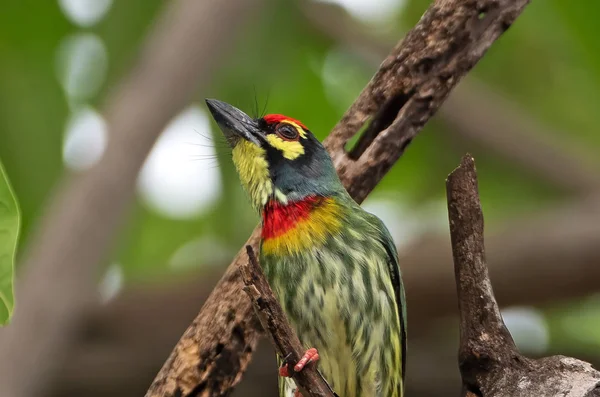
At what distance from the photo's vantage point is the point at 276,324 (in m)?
2.67

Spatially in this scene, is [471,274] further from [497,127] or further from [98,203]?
[497,127]

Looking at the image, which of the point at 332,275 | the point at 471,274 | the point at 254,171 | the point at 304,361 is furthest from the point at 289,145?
the point at 304,361

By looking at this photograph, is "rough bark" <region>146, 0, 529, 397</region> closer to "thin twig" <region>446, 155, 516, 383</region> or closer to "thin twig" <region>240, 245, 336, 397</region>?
"thin twig" <region>446, 155, 516, 383</region>

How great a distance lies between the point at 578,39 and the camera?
5.73 meters

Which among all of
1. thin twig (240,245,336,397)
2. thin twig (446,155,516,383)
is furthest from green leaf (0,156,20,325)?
thin twig (446,155,516,383)

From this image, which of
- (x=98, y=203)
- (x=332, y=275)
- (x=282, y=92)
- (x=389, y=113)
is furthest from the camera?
(x=282, y=92)

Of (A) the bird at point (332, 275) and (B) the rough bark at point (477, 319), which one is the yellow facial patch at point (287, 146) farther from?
(B) the rough bark at point (477, 319)

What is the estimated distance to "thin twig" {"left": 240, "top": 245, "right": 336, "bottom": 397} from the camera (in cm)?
265

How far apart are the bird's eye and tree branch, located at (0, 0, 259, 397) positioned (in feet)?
3.73

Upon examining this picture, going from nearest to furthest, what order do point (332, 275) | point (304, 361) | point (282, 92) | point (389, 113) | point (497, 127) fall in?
point (304, 361), point (332, 275), point (389, 113), point (497, 127), point (282, 92)

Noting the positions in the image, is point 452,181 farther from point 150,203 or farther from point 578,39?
point 150,203

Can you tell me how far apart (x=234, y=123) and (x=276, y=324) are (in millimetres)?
1236

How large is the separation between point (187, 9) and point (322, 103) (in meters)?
1.26

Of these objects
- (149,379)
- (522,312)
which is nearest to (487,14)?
(522,312)
